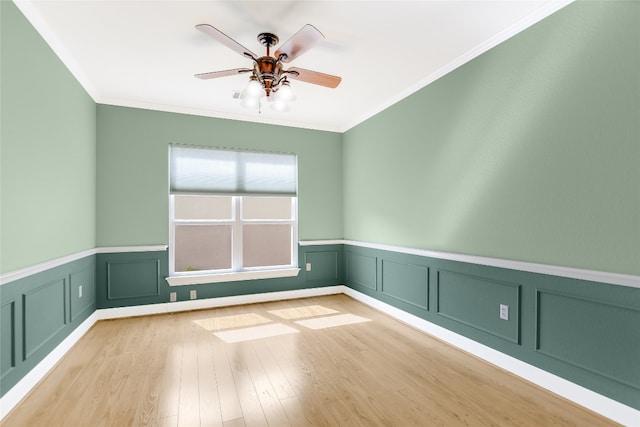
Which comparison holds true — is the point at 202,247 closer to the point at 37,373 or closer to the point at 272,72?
the point at 37,373

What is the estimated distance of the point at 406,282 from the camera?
372 cm

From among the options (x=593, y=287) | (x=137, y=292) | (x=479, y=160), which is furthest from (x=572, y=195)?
(x=137, y=292)

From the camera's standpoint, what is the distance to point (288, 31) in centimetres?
254

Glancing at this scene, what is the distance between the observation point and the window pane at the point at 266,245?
187 inches

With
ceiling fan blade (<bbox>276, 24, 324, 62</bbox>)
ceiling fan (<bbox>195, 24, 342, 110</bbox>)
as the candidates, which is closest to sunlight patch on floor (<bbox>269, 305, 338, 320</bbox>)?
ceiling fan (<bbox>195, 24, 342, 110</bbox>)

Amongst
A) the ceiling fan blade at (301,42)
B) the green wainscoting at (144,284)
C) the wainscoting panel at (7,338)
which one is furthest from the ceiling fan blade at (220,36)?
the green wainscoting at (144,284)

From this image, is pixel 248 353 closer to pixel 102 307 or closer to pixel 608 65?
pixel 102 307

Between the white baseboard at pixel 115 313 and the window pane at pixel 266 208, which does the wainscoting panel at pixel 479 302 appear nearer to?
the white baseboard at pixel 115 313

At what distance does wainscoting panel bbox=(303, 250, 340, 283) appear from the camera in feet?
16.4

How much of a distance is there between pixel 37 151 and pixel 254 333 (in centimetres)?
255

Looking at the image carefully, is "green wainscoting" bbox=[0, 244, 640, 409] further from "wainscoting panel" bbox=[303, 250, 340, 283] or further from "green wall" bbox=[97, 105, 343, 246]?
"wainscoting panel" bbox=[303, 250, 340, 283]

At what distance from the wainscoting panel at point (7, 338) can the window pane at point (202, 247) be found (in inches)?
86.2

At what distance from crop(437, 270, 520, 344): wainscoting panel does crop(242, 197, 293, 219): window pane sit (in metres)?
2.67

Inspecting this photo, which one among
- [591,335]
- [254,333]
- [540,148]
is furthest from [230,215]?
[591,335]
